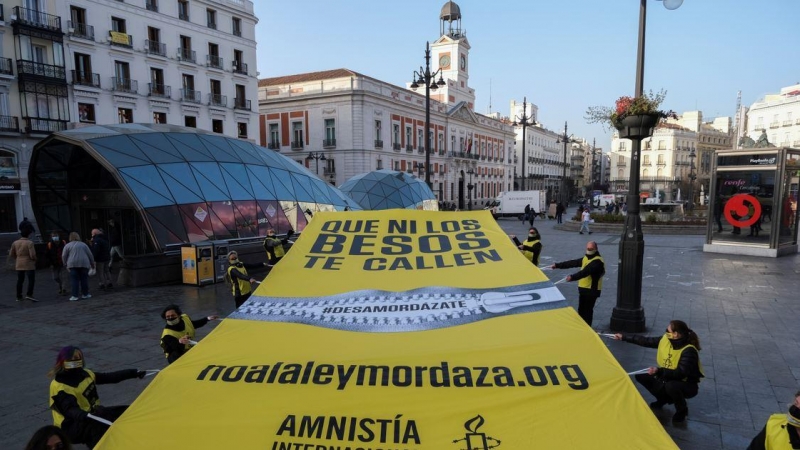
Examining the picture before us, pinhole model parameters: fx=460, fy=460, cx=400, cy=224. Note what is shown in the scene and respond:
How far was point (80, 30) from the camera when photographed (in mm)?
31453

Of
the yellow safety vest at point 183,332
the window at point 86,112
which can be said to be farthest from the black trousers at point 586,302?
the window at point 86,112

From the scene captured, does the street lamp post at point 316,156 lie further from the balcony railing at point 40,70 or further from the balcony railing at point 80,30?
the balcony railing at point 40,70

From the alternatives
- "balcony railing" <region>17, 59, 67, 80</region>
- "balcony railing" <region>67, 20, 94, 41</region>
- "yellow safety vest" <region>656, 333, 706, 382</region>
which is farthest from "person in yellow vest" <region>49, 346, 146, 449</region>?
"balcony railing" <region>67, 20, 94, 41</region>

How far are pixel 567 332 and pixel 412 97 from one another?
53.1 m

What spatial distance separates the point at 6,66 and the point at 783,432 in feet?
126

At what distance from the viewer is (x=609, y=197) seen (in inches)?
2454

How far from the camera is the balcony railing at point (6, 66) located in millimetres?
28103

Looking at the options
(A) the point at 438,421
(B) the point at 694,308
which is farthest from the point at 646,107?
(A) the point at 438,421

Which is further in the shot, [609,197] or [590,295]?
[609,197]

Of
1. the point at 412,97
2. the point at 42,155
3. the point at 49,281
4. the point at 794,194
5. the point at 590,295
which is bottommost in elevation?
the point at 49,281

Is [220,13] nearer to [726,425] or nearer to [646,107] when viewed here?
[646,107]

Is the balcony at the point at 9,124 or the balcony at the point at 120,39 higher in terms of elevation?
the balcony at the point at 120,39

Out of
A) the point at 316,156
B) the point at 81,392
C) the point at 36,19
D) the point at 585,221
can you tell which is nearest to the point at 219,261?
the point at 81,392

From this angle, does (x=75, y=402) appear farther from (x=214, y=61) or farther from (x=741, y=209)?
(x=214, y=61)
